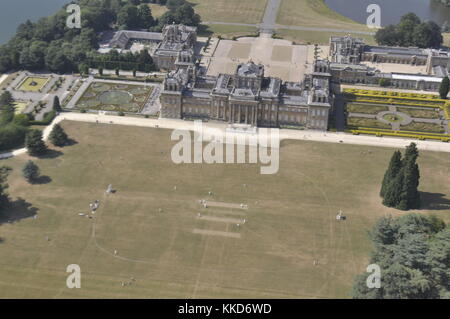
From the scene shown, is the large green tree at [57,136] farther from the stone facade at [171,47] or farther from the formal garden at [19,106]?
the stone facade at [171,47]

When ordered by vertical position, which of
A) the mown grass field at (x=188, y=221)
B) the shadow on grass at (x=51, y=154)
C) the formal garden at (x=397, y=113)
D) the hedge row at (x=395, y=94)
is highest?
the hedge row at (x=395, y=94)

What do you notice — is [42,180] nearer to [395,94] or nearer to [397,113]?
[397,113]

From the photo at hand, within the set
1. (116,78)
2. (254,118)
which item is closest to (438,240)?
(254,118)

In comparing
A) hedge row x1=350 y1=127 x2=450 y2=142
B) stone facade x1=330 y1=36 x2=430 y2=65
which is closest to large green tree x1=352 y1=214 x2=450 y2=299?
hedge row x1=350 y1=127 x2=450 y2=142

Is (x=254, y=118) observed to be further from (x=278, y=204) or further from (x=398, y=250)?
(x=398, y=250)

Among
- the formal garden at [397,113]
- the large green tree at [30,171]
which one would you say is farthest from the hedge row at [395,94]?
the large green tree at [30,171]

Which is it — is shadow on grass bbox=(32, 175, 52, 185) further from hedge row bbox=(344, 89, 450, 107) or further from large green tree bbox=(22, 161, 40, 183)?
hedge row bbox=(344, 89, 450, 107)
